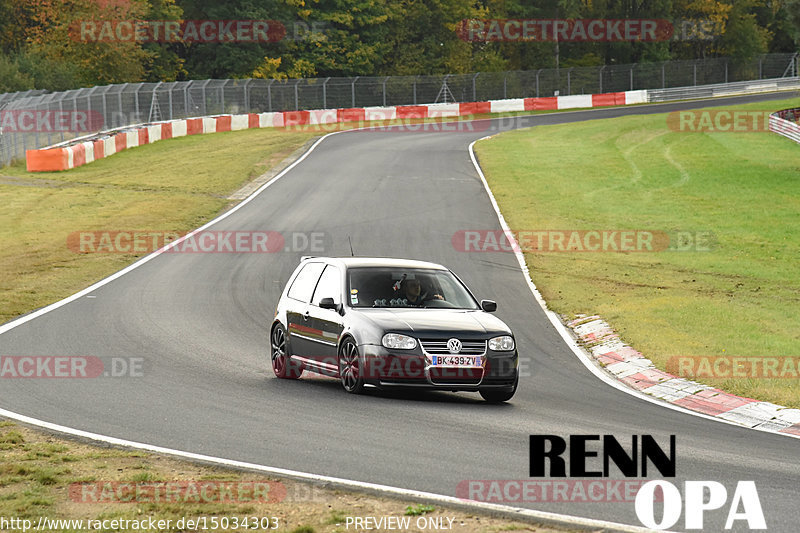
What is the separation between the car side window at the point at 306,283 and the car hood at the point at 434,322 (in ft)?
4.69

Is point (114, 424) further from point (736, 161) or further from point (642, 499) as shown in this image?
point (736, 161)

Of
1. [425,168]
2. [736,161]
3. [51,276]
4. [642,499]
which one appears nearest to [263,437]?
[642,499]

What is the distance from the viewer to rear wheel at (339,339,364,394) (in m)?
11.7

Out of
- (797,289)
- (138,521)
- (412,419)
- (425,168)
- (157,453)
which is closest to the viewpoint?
(138,521)

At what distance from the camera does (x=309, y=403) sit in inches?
444

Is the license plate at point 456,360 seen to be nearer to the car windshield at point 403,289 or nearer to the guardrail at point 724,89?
the car windshield at point 403,289

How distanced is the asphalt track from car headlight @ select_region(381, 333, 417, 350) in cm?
61

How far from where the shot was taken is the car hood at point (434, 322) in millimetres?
11539

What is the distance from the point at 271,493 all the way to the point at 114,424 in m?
3.00

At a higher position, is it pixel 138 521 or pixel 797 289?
pixel 138 521

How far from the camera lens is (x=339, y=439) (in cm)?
939

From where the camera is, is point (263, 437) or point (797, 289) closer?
point (263, 437)

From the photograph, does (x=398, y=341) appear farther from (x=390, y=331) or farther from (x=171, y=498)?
(x=171, y=498)

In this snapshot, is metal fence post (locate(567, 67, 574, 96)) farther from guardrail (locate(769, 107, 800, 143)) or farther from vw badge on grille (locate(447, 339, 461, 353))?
vw badge on grille (locate(447, 339, 461, 353))
